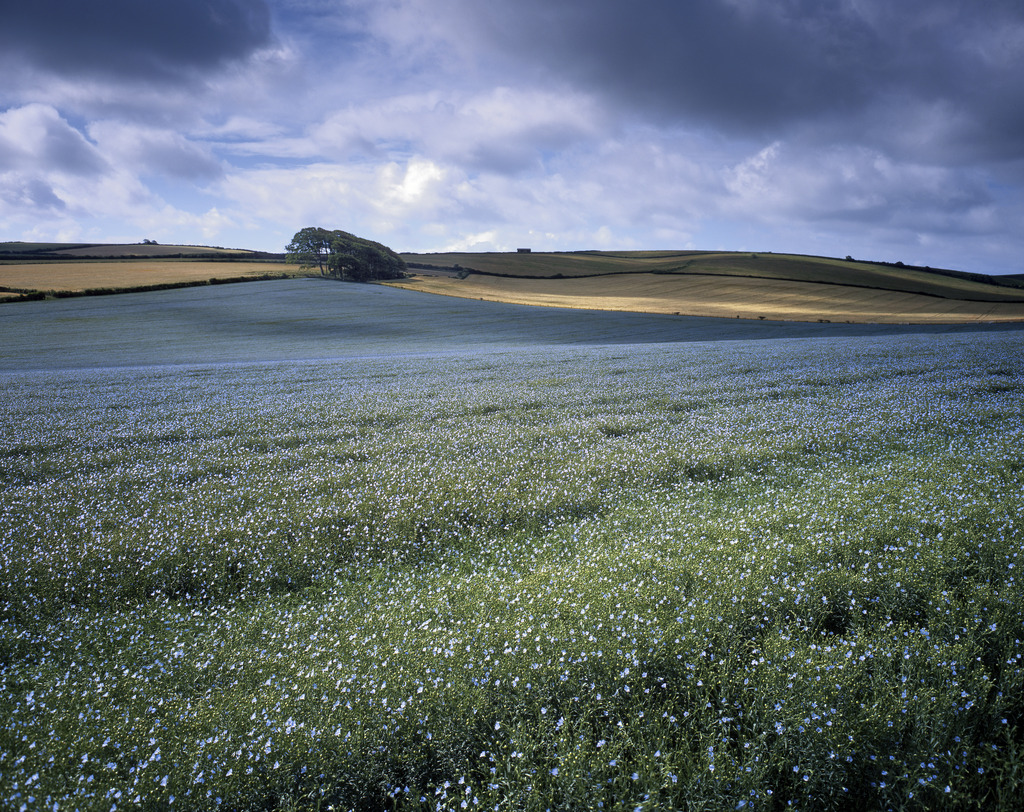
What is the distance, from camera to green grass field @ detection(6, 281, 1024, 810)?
150 inches

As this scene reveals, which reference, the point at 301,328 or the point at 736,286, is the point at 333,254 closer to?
the point at 301,328

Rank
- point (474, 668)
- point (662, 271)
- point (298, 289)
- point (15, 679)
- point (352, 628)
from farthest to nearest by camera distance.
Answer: point (662, 271) → point (298, 289) → point (352, 628) → point (15, 679) → point (474, 668)

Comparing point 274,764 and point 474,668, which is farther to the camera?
point 474,668

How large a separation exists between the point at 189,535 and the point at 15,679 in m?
2.95

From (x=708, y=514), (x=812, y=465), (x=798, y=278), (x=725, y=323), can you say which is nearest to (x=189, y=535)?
(x=708, y=514)

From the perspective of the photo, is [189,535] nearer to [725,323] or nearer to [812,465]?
[812,465]

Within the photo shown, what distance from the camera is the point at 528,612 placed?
18.3 feet

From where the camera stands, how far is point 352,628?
5.91 m

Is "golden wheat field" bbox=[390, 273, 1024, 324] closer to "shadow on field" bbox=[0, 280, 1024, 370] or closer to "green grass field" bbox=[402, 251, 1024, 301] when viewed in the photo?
"green grass field" bbox=[402, 251, 1024, 301]

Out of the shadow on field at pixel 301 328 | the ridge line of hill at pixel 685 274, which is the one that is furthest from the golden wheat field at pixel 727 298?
the shadow on field at pixel 301 328

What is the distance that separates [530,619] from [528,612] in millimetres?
180

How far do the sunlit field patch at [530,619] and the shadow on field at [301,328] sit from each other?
29.4 metres

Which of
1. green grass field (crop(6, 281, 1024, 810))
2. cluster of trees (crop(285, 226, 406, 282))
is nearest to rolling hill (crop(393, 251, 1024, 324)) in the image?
cluster of trees (crop(285, 226, 406, 282))

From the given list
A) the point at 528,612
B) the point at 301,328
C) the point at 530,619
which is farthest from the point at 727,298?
the point at 530,619
